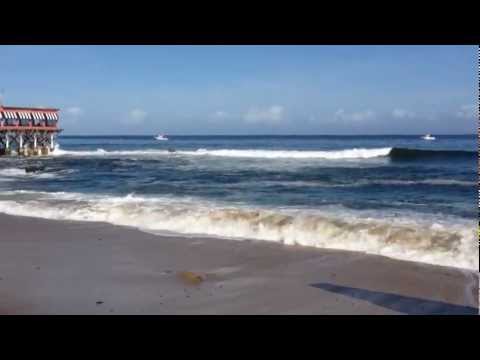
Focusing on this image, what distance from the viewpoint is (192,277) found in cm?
641

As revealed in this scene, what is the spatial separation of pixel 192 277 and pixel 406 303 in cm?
274

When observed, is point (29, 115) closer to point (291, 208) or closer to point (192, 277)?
point (291, 208)

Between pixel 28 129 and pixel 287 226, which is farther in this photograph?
pixel 28 129

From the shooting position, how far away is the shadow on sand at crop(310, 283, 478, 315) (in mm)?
5109

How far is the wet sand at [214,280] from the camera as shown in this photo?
528 centimetres

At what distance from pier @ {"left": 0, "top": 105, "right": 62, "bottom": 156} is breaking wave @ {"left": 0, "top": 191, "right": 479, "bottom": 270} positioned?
28.6 meters

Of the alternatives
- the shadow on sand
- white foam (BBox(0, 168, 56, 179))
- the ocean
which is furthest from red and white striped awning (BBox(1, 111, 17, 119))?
the shadow on sand

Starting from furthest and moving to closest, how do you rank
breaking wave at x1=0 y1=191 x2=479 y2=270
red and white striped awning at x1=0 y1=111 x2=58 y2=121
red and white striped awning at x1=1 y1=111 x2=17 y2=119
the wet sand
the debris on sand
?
red and white striped awning at x1=0 y1=111 x2=58 y2=121
red and white striped awning at x1=1 y1=111 x2=17 y2=119
breaking wave at x1=0 y1=191 x2=479 y2=270
the debris on sand
the wet sand

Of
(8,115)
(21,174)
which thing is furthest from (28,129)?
(21,174)

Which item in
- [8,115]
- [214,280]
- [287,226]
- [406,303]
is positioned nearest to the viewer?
[406,303]

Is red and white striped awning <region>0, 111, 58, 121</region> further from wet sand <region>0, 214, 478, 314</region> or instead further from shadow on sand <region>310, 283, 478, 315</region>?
shadow on sand <region>310, 283, 478, 315</region>

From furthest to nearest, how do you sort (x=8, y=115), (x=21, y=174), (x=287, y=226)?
1. (x=8, y=115)
2. (x=21, y=174)
3. (x=287, y=226)
